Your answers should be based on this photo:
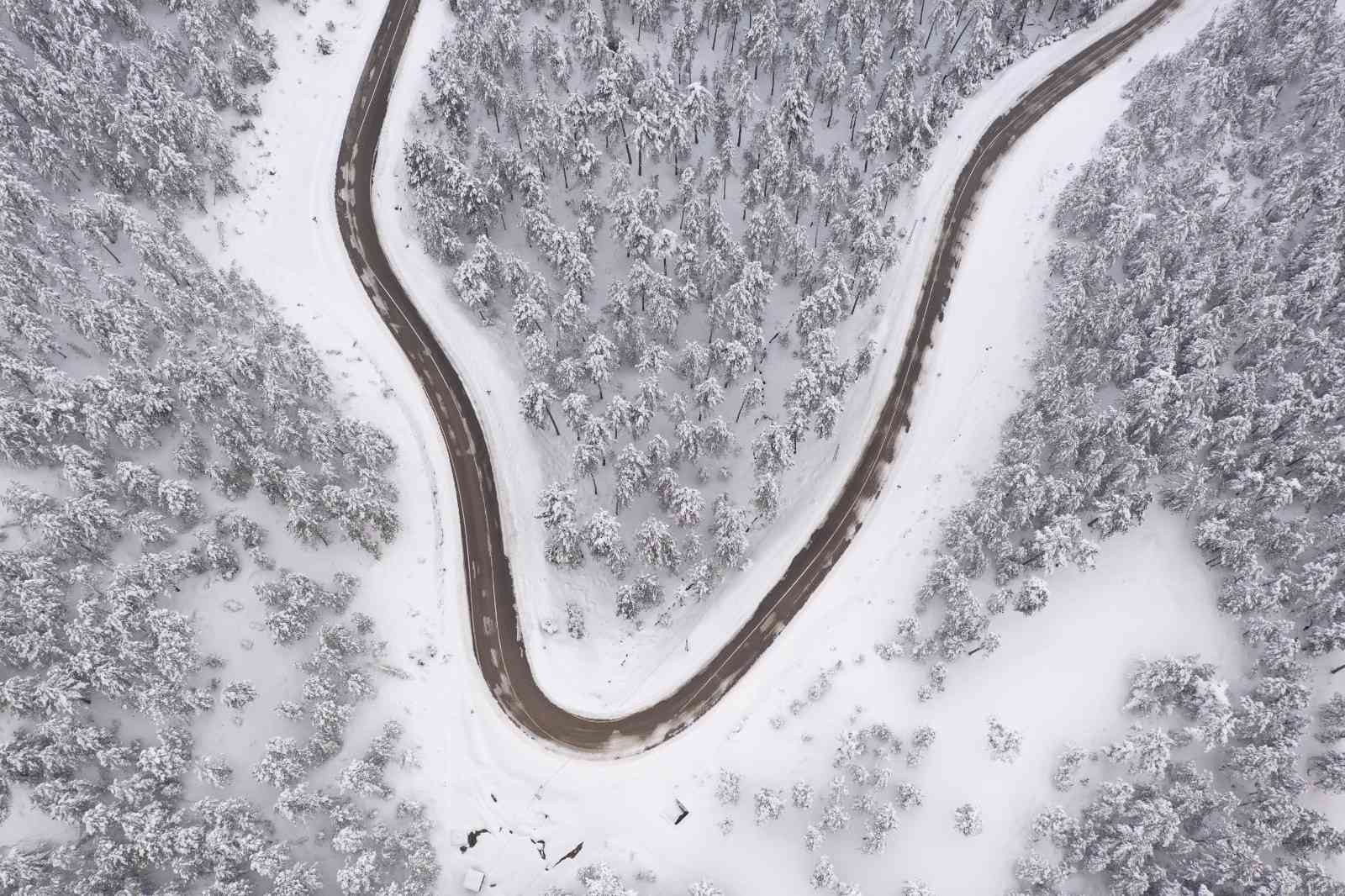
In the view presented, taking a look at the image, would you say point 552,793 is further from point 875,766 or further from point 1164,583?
point 1164,583

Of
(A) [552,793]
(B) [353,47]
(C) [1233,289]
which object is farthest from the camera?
(B) [353,47]

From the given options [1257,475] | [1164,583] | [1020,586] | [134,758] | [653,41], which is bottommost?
[1164,583]

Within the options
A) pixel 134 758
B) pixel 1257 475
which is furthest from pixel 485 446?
pixel 1257 475

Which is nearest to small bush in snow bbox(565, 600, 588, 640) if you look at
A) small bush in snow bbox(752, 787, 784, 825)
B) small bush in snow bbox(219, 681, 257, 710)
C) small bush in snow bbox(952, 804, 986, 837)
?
small bush in snow bbox(752, 787, 784, 825)

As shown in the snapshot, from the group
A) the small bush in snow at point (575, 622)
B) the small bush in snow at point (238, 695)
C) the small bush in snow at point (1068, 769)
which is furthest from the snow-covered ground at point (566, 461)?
the small bush in snow at point (1068, 769)

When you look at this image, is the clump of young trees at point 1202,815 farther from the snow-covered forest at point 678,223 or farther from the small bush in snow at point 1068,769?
the snow-covered forest at point 678,223

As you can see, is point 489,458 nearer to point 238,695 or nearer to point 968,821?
point 238,695

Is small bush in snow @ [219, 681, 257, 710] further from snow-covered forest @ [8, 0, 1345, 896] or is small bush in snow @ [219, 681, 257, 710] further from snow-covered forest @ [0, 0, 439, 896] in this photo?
snow-covered forest @ [8, 0, 1345, 896]

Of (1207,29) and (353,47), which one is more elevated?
(353,47)
